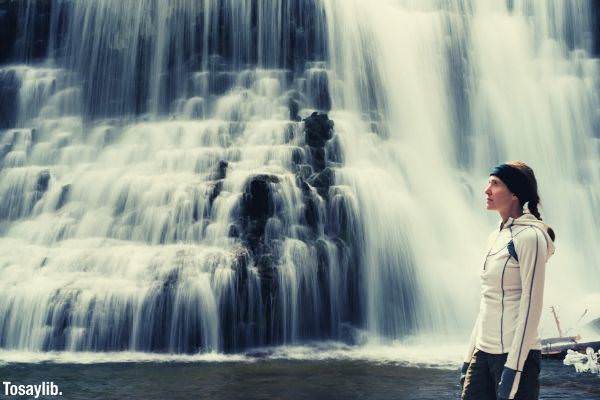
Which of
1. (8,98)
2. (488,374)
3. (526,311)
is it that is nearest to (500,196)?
(526,311)

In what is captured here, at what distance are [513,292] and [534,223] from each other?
0.45 metres

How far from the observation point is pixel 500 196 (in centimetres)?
439

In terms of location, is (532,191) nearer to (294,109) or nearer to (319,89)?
(294,109)

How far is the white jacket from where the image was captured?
4.00 meters

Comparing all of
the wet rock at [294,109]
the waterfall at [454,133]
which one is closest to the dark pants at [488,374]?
the waterfall at [454,133]

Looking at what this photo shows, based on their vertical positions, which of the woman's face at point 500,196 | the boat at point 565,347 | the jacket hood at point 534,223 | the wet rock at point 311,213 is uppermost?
the wet rock at point 311,213

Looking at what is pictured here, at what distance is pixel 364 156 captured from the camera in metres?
22.1

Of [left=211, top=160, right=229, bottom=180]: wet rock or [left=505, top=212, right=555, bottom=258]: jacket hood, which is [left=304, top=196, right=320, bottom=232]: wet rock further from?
[left=505, top=212, right=555, bottom=258]: jacket hood

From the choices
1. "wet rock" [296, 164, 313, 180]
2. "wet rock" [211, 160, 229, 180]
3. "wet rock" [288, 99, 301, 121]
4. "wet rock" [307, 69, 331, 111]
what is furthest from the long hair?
"wet rock" [307, 69, 331, 111]

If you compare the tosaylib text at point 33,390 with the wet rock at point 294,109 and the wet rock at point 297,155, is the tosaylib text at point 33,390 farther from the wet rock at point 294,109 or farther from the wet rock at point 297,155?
the wet rock at point 294,109

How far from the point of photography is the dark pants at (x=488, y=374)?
4.12 metres

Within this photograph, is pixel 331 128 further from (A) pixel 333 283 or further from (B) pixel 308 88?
(A) pixel 333 283

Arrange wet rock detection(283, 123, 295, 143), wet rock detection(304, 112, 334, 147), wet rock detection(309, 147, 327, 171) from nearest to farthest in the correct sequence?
wet rock detection(309, 147, 327, 171), wet rock detection(304, 112, 334, 147), wet rock detection(283, 123, 295, 143)

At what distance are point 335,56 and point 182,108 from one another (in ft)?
19.8
